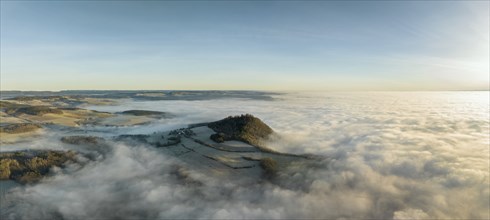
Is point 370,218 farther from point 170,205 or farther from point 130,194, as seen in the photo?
point 130,194

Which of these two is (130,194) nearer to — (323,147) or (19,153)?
(19,153)

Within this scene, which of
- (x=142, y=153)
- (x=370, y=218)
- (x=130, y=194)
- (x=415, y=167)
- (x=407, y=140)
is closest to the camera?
(x=370, y=218)

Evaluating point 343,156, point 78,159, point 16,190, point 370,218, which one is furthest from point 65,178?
point 343,156

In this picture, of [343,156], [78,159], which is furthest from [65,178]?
[343,156]

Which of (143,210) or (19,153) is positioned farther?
(19,153)

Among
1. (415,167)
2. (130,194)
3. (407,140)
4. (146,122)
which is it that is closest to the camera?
(130,194)

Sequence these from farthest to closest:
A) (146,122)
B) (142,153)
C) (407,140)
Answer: (146,122) → (407,140) → (142,153)

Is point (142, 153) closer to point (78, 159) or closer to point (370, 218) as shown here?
point (78, 159)

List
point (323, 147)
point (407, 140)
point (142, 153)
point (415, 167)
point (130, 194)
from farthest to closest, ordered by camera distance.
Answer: point (407, 140) → point (323, 147) → point (142, 153) → point (415, 167) → point (130, 194)

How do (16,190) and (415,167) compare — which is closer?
(16,190)
